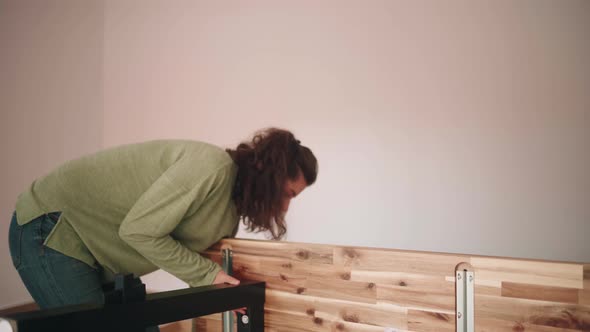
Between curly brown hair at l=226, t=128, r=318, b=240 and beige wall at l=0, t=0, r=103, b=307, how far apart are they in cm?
270

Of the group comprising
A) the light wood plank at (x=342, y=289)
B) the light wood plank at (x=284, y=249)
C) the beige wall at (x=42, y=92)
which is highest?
the beige wall at (x=42, y=92)

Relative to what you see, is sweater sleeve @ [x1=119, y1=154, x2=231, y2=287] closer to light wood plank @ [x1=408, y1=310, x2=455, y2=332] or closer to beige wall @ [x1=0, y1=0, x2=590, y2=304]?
light wood plank @ [x1=408, y1=310, x2=455, y2=332]

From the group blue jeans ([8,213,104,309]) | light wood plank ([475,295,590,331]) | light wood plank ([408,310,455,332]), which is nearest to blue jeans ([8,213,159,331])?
blue jeans ([8,213,104,309])

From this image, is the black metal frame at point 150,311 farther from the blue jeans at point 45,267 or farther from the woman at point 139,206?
the blue jeans at point 45,267

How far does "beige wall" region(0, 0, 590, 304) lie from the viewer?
258 centimetres

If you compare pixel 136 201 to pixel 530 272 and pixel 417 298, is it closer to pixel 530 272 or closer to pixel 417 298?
pixel 417 298

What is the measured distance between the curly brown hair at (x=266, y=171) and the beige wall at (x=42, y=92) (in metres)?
2.70

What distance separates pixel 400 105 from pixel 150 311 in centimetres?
226

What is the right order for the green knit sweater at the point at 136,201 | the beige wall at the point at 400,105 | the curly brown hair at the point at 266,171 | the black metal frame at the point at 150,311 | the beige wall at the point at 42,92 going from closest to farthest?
the black metal frame at the point at 150,311, the green knit sweater at the point at 136,201, the curly brown hair at the point at 266,171, the beige wall at the point at 400,105, the beige wall at the point at 42,92

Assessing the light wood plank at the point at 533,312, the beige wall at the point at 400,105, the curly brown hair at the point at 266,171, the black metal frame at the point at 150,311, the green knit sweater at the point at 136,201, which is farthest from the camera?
the beige wall at the point at 400,105

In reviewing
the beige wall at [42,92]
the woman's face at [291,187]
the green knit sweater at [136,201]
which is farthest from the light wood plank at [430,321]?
the beige wall at [42,92]

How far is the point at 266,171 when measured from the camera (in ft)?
4.72

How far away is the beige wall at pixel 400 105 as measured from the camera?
2.58 meters

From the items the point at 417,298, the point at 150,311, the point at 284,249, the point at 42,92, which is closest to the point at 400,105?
the point at 284,249
